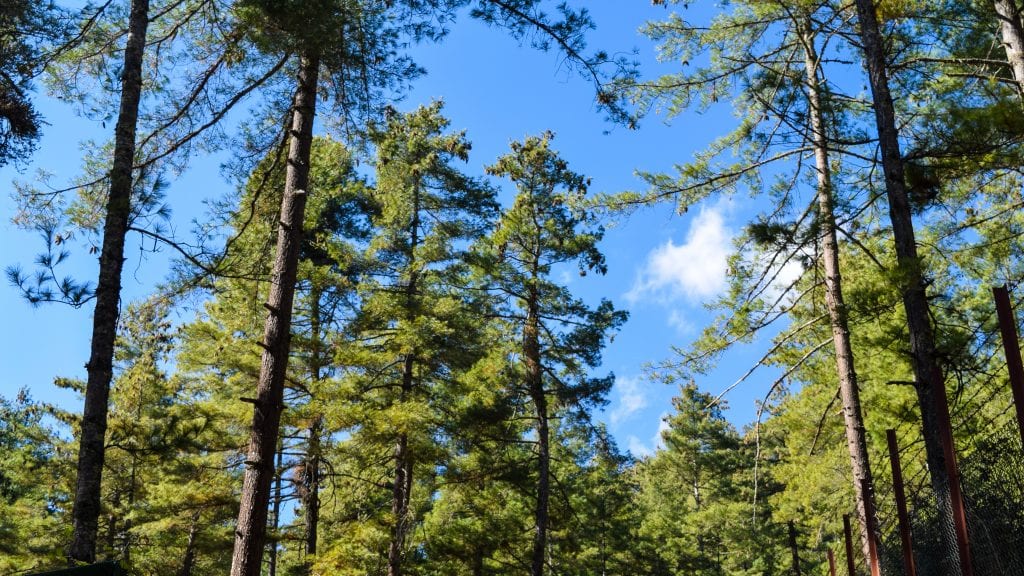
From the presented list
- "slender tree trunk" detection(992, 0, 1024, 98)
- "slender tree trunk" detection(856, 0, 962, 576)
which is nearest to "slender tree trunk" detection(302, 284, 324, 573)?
"slender tree trunk" detection(856, 0, 962, 576)

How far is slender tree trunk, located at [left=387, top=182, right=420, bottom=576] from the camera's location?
43.5ft

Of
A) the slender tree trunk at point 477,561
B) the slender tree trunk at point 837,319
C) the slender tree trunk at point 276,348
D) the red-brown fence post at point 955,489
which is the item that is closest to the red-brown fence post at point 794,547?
the slender tree trunk at point 477,561

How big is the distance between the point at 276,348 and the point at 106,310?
62.2 inches

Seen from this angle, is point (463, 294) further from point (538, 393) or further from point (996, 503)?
point (996, 503)

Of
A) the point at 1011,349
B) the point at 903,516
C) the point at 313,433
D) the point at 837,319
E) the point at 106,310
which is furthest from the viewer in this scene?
the point at 313,433

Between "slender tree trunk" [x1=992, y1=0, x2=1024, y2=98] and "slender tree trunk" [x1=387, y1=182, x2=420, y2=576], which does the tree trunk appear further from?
"slender tree trunk" [x1=992, y1=0, x2=1024, y2=98]

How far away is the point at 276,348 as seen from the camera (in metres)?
6.18

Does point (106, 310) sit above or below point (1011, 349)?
above

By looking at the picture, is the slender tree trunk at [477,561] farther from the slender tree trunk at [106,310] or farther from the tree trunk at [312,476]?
the slender tree trunk at [106,310]

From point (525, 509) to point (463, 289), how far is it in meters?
8.62

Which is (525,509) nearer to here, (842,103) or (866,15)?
(842,103)

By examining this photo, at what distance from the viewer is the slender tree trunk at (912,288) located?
16.2 ft

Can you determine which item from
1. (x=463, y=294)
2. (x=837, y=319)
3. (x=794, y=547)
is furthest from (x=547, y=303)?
(x=794, y=547)

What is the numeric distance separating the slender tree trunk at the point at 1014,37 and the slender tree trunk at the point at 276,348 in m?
6.84
